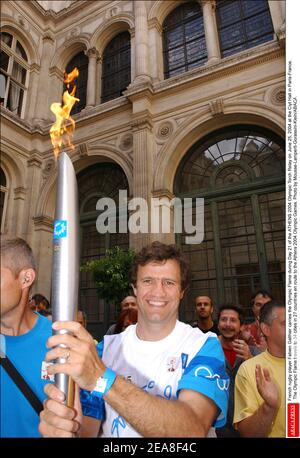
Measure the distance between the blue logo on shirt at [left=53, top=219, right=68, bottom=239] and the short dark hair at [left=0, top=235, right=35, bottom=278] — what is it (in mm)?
516

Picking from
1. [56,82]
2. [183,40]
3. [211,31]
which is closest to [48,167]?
[56,82]

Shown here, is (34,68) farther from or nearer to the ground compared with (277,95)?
farther from the ground

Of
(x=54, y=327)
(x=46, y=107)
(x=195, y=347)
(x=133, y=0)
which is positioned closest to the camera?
(x=54, y=327)

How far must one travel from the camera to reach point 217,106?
8438 mm

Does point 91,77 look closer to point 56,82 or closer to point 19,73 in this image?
point 56,82

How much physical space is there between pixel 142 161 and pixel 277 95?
4.11 metres

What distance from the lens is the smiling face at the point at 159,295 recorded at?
1.51m

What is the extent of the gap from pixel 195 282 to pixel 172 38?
897 cm

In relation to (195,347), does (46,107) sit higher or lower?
higher

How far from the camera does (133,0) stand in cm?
1136

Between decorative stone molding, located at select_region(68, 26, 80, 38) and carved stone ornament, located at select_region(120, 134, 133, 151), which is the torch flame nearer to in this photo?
carved stone ornament, located at select_region(120, 134, 133, 151)

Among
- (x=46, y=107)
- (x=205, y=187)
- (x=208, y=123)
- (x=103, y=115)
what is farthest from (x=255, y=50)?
(x=46, y=107)

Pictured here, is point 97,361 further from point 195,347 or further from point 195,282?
point 195,282

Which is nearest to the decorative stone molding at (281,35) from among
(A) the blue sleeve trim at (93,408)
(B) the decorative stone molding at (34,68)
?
(A) the blue sleeve trim at (93,408)
